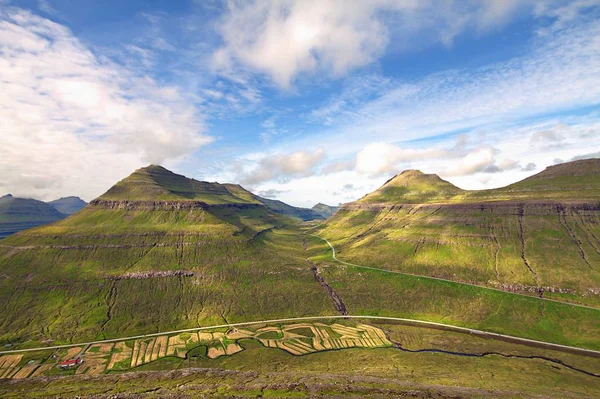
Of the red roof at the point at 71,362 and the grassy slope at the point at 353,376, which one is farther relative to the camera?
the red roof at the point at 71,362

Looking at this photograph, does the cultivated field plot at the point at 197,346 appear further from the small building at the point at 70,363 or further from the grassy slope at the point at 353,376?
the grassy slope at the point at 353,376

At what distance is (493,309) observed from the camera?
7741 inches

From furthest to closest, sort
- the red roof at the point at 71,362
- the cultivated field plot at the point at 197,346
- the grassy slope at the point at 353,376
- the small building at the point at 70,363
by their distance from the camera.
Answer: the red roof at the point at 71,362, the cultivated field plot at the point at 197,346, the small building at the point at 70,363, the grassy slope at the point at 353,376

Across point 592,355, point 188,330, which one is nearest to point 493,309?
point 592,355

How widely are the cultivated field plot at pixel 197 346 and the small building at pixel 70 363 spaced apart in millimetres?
2014

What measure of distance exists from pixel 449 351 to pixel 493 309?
218ft

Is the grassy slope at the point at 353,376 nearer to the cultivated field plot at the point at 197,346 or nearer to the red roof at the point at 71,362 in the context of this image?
the cultivated field plot at the point at 197,346

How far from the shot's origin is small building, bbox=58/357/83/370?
14252 centimetres

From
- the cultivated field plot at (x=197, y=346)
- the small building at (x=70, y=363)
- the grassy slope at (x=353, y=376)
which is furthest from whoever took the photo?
the cultivated field plot at (x=197, y=346)

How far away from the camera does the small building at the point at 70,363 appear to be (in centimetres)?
14252

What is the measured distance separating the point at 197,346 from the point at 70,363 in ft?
193

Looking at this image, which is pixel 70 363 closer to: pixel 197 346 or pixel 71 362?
pixel 71 362

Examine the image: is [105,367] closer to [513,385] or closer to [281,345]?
[281,345]

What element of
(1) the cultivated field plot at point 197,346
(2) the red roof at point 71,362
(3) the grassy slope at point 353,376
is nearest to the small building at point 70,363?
(2) the red roof at point 71,362
